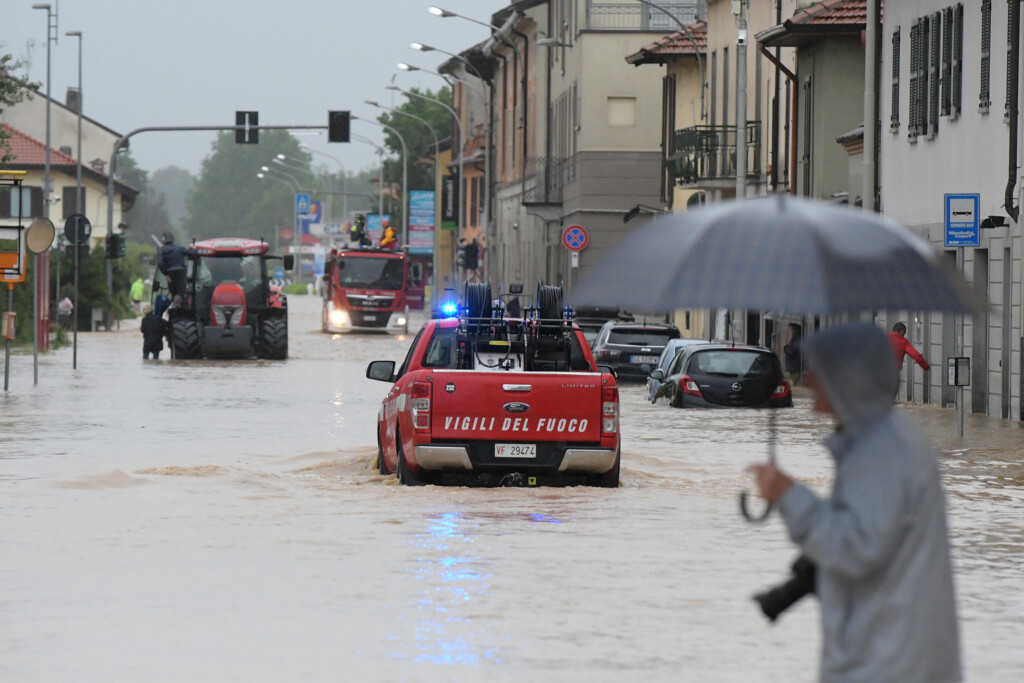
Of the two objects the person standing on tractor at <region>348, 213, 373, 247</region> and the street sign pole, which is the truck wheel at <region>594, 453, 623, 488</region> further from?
the person standing on tractor at <region>348, 213, 373, 247</region>

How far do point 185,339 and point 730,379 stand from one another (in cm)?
1812

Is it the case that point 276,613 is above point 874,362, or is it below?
below

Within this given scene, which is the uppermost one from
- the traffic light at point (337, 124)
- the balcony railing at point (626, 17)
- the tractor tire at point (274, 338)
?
the balcony railing at point (626, 17)

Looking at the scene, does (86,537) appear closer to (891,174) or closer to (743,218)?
(743,218)

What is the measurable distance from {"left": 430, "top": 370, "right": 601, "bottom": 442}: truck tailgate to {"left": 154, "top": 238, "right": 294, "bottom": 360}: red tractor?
30.0 m

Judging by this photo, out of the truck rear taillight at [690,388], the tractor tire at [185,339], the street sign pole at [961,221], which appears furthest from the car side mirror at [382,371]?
the tractor tire at [185,339]

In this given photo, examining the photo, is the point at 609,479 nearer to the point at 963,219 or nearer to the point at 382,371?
the point at 382,371

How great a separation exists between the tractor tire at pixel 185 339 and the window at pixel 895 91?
17.1 meters

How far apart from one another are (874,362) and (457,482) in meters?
11.4

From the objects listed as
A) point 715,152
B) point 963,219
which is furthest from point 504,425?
point 715,152

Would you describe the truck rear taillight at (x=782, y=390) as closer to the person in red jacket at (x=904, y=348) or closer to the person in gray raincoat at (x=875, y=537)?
the person in red jacket at (x=904, y=348)

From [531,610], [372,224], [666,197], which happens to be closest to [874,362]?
[531,610]

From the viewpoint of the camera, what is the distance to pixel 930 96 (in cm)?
3291

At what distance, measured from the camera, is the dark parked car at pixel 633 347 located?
37969mm
